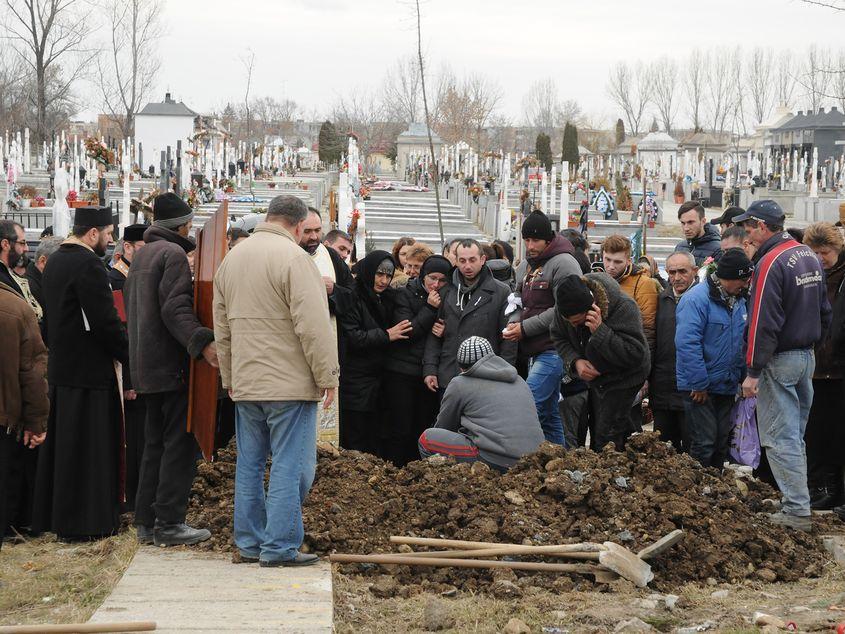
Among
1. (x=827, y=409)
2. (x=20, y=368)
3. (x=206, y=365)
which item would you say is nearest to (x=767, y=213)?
(x=827, y=409)

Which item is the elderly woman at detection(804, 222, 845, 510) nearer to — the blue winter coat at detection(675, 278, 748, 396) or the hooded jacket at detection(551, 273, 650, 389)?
the blue winter coat at detection(675, 278, 748, 396)

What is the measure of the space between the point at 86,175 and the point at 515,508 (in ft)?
135

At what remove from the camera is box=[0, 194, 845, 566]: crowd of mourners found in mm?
5336

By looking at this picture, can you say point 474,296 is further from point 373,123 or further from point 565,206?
point 373,123

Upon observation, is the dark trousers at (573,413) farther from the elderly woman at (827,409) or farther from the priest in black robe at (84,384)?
the priest in black robe at (84,384)

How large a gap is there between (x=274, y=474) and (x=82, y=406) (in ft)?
5.77

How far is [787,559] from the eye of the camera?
6.04 m

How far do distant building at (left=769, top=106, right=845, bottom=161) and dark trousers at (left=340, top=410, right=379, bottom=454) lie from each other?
252ft

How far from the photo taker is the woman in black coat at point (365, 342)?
7.97 metres

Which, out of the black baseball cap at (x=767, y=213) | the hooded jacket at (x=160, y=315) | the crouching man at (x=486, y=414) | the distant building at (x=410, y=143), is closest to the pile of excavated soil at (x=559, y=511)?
the crouching man at (x=486, y=414)

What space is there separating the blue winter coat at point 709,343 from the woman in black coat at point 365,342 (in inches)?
80.0

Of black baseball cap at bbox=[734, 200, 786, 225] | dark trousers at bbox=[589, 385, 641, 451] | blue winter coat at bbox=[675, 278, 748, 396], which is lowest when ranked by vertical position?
dark trousers at bbox=[589, 385, 641, 451]

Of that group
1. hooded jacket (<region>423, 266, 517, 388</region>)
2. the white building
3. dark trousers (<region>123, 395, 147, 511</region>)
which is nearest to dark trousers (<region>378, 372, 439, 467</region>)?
hooded jacket (<region>423, 266, 517, 388</region>)

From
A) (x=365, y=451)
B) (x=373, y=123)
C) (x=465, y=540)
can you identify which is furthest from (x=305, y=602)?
(x=373, y=123)
